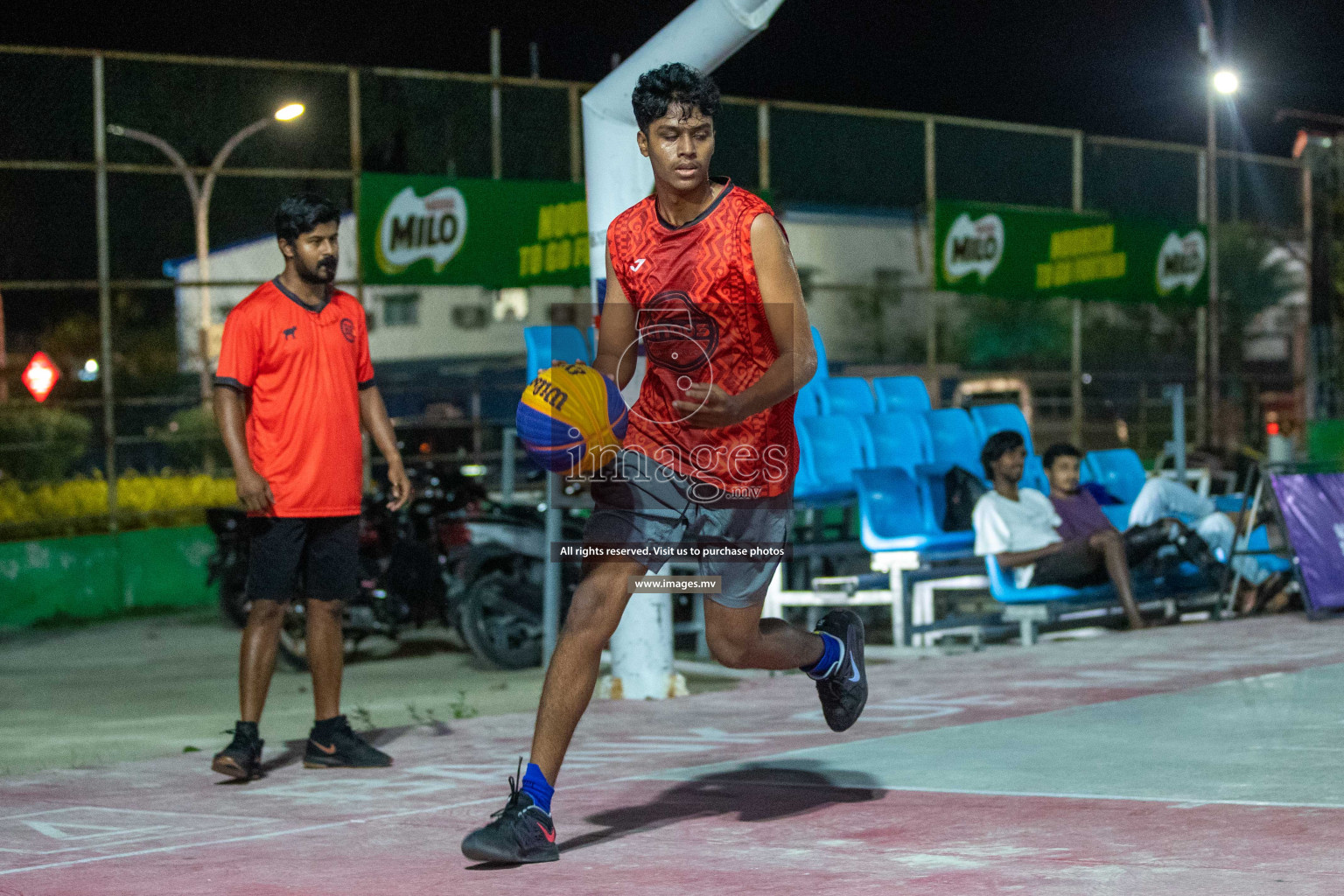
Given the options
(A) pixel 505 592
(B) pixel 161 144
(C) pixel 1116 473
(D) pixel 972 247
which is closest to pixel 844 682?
(A) pixel 505 592

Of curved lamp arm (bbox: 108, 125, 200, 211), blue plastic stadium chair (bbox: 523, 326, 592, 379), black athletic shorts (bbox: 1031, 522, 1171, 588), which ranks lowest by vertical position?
black athletic shorts (bbox: 1031, 522, 1171, 588)

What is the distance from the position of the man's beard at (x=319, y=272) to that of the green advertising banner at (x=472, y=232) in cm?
859

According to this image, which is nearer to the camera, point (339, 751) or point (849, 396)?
point (339, 751)

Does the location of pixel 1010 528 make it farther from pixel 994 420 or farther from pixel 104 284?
pixel 104 284

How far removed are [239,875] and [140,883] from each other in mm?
238

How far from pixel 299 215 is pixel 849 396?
6.26 m

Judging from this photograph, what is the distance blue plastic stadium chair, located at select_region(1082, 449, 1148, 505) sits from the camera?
39.9ft

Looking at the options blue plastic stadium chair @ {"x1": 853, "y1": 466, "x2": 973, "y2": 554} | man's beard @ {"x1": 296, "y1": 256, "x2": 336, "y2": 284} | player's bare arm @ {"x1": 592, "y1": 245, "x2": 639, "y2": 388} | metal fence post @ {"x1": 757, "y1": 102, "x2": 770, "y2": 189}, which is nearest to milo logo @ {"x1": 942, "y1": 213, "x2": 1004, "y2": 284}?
metal fence post @ {"x1": 757, "y1": 102, "x2": 770, "y2": 189}

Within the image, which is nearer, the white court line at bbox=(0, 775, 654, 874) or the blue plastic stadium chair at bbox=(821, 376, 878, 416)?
the white court line at bbox=(0, 775, 654, 874)

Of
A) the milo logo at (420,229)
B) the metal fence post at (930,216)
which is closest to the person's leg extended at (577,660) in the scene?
the milo logo at (420,229)

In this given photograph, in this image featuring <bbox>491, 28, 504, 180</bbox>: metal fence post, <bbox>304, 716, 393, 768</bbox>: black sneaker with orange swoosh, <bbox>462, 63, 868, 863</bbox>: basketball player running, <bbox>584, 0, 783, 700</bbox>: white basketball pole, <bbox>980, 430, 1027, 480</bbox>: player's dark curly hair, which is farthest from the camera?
<bbox>491, 28, 504, 180</bbox>: metal fence post

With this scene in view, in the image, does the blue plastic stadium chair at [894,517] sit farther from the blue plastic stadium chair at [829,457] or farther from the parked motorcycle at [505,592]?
the parked motorcycle at [505,592]

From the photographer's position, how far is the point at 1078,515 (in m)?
10.4

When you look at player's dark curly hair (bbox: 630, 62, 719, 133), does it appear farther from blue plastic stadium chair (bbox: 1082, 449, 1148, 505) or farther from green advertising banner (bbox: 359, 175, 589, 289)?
green advertising banner (bbox: 359, 175, 589, 289)
